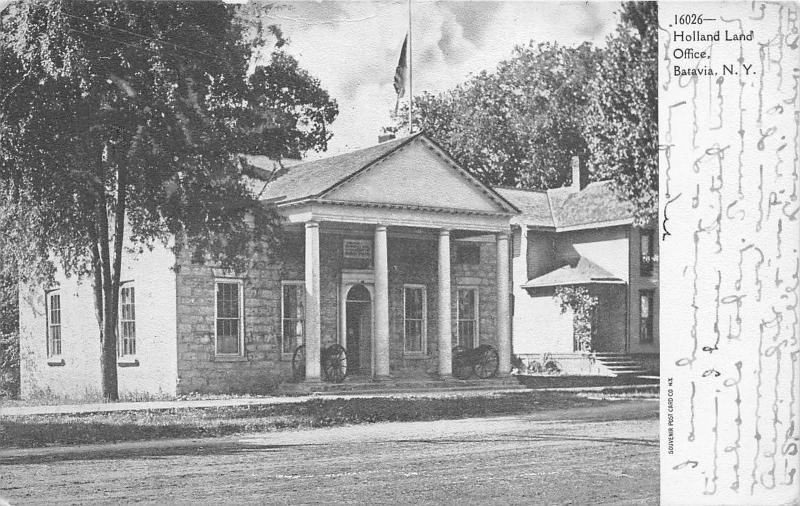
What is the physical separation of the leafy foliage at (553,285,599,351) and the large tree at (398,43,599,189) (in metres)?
1.03

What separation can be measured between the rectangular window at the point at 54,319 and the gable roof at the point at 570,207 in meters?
4.06

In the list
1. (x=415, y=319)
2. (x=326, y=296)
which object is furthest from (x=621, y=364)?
(x=326, y=296)

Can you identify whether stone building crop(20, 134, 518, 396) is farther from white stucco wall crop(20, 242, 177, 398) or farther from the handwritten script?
the handwritten script

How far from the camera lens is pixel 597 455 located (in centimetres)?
884

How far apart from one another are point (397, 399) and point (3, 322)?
3.52 metres

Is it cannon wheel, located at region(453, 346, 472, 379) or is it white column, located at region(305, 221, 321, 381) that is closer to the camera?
white column, located at region(305, 221, 321, 381)

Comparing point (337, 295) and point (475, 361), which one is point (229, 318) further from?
point (475, 361)

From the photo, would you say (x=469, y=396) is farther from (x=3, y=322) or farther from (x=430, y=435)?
(x=3, y=322)

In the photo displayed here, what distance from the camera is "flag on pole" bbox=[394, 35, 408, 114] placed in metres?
8.55

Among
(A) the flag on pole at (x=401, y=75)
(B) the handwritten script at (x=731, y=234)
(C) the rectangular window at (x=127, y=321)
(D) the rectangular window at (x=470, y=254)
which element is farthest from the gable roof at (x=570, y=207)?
(C) the rectangular window at (x=127, y=321)

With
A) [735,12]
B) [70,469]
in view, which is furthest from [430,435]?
[735,12]

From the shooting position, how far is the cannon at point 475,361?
29.7ft

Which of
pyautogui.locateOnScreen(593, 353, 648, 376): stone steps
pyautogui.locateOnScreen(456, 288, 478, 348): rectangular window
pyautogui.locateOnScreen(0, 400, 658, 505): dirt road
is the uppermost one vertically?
pyautogui.locateOnScreen(456, 288, 478, 348): rectangular window

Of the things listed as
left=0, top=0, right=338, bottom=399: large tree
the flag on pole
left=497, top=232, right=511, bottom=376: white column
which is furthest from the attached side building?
left=0, top=0, right=338, bottom=399: large tree
